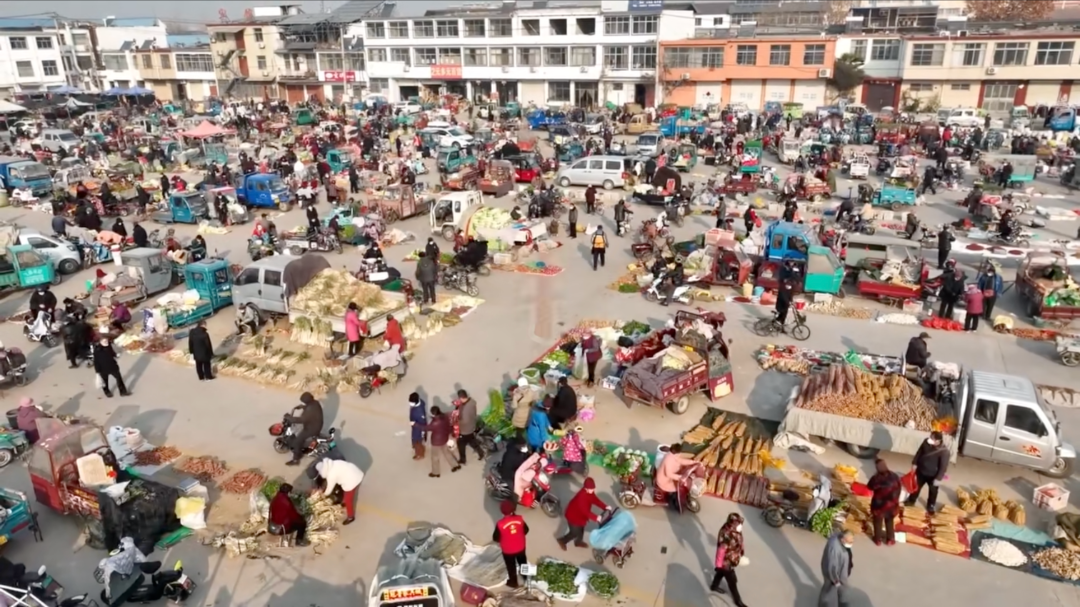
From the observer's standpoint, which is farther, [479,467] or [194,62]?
[194,62]

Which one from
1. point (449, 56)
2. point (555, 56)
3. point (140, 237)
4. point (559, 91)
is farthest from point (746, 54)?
point (140, 237)

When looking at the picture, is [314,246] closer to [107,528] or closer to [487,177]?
[487,177]

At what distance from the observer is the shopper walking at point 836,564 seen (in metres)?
8.65

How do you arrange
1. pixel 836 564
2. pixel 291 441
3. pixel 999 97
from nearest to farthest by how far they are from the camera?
1. pixel 836 564
2. pixel 291 441
3. pixel 999 97

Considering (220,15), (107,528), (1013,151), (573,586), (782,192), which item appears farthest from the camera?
(220,15)

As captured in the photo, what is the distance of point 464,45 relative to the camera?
71688 mm

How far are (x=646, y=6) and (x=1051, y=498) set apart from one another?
2318 inches

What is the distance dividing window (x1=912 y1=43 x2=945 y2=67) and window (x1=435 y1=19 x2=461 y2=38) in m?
40.9

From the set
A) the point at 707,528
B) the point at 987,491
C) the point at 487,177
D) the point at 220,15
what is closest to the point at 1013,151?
the point at 487,177

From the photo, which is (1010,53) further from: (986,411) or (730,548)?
(730,548)

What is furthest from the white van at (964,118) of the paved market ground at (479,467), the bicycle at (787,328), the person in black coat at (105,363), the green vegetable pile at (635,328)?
the person in black coat at (105,363)

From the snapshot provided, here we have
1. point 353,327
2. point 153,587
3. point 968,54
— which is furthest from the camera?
point 968,54

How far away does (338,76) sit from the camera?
82.2 metres

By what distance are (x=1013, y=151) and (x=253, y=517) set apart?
42829 millimetres
